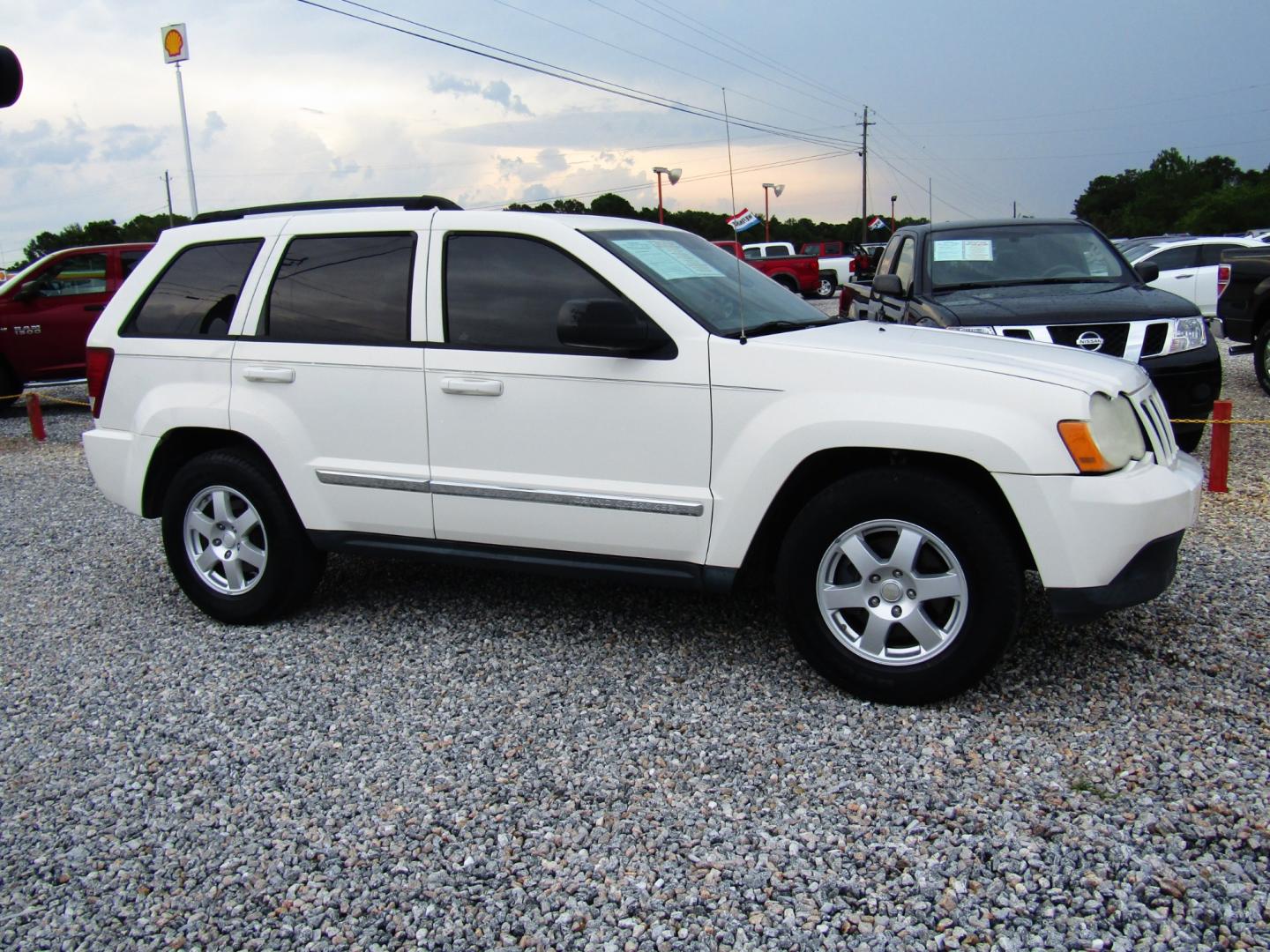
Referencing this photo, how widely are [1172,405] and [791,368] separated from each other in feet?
14.1

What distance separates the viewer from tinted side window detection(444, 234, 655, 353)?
422 cm

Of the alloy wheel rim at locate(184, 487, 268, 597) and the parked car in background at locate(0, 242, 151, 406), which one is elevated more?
the parked car in background at locate(0, 242, 151, 406)

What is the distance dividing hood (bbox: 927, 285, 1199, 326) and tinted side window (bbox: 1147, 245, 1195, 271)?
39.0 feet

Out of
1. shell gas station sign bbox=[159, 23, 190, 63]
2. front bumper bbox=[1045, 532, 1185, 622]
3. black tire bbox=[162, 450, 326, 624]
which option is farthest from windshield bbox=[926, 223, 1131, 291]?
shell gas station sign bbox=[159, 23, 190, 63]

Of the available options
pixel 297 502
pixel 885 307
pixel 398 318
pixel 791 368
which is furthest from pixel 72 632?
pixel 885 307

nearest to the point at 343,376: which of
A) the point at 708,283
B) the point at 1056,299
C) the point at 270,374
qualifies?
the point at 270,374

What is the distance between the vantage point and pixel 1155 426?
3.90 m

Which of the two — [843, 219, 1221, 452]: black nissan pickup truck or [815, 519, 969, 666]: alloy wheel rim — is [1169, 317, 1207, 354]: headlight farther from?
[815, 519, 969, 666]: alloy wheel rim

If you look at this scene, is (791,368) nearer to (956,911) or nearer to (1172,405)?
(956,911)

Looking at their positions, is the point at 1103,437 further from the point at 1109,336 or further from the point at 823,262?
the point at 823,262

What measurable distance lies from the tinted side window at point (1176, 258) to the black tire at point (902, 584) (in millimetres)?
16406

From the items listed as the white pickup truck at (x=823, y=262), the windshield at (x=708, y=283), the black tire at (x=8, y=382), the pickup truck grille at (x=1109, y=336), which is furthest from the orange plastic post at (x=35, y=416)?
the white pickup truck at (x=823, y=262)

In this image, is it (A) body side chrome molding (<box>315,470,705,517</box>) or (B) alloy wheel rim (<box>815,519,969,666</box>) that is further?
(A) body side chrome molding (<box>315,470,705,517</box>)

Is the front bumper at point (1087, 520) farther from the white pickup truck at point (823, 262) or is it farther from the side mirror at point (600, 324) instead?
the white pickup truck at point (823, 262)
